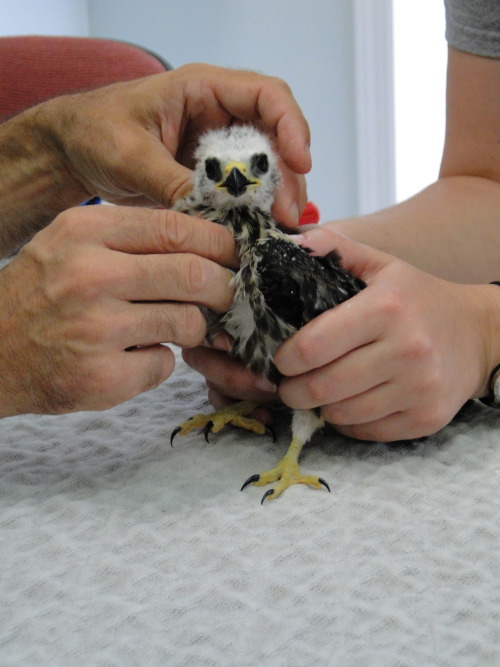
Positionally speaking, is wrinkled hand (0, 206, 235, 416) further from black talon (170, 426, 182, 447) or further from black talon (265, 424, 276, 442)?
black talon (265, 424, 276, 442)

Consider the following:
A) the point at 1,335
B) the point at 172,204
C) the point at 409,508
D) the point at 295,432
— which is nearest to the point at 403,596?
the point at 409,508

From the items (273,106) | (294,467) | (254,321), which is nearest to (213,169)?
(273,106)

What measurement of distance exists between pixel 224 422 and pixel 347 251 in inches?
14.4

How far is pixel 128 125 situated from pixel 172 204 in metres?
0.20

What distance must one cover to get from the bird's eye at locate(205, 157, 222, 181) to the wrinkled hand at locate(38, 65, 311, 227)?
6 centimetres

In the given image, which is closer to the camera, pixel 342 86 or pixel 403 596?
pixel 403 596

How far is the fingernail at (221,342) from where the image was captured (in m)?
1.27

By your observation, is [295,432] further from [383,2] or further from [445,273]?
[383,2]

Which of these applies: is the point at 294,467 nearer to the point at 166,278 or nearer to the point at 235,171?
the point at 166,278

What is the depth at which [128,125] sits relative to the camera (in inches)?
57.3

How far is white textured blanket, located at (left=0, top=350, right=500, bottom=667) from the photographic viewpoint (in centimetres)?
76

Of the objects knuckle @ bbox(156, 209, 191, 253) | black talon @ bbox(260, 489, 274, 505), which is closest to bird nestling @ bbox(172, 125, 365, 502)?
black talon @ bbox(260, 489, 274, 505)

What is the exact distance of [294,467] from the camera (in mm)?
1145

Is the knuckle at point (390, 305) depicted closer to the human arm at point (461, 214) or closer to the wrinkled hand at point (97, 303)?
the wrinkled hand at point (97, 303)
